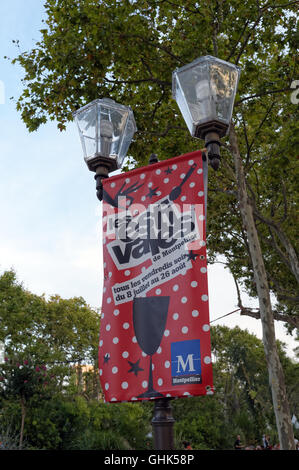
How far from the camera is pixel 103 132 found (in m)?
3.91

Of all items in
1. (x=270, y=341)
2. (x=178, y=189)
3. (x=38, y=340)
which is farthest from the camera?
(x=38, y=340)

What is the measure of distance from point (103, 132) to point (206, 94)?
1.06 meters

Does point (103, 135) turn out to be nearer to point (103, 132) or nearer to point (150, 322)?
point (103, 132)

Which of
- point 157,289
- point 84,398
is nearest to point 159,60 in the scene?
point 157,289

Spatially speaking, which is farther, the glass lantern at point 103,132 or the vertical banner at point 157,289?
the glass lantern at point 103,132

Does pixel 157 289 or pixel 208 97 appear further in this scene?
pixel 208 97

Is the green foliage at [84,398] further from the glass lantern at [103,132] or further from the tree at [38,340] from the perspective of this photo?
the glass lantern at [103,132]

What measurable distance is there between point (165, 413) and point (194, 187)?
1573 millimetres

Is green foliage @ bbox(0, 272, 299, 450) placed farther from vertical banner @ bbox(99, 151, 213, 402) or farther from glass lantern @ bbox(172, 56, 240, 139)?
glass lantern @ bbox(172, 56, 240, 139)

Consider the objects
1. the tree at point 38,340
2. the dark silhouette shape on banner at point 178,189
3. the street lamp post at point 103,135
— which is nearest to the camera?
the dark silhouette shape on banner at point 178,189

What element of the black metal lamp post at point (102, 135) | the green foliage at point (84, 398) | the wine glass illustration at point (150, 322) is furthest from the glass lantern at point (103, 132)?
the green foliage at point (84, 398)

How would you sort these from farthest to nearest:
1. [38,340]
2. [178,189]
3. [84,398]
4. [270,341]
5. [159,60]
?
[38,340], [84,398], [159,60], [270,341], [178,189]

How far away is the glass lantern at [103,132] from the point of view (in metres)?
3.87

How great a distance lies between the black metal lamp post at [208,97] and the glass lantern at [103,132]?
0.73m
